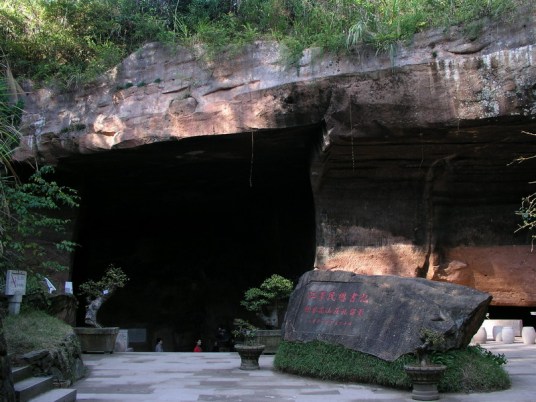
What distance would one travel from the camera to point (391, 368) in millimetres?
6734

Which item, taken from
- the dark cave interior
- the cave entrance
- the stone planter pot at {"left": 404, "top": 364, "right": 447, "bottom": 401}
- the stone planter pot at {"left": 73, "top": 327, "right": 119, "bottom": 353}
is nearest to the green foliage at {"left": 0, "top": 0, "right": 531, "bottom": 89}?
the dark cave interior

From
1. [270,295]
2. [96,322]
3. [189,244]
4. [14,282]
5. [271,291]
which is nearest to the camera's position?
[14,282]

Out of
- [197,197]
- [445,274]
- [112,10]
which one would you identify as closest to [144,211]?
[197,197]

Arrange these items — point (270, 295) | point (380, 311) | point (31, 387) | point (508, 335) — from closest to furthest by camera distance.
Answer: point (31, 387) → point (380, 311) → point (270, 295) → point (508, 335)

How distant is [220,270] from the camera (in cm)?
1812

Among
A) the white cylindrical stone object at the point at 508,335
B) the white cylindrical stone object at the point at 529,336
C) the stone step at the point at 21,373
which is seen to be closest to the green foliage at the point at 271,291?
the stone step at the point at 21,373

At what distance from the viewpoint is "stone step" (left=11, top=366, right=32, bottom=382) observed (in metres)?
5.69

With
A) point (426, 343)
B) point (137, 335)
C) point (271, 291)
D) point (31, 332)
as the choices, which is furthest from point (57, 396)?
point (137, 335)

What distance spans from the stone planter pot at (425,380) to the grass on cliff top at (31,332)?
172 inches

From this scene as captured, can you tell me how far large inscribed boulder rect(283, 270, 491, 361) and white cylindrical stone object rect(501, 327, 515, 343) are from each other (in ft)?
23.3

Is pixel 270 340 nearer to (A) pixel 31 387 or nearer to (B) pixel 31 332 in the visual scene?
(B) pixel 31 332

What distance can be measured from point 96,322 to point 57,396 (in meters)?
7.19

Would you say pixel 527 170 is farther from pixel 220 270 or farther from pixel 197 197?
pixel 220 270

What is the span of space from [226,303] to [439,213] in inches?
343
